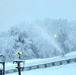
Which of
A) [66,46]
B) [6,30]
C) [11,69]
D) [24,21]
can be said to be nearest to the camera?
[11,69]

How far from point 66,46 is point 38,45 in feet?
13.8

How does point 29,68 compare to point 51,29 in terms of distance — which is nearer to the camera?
point 29,68

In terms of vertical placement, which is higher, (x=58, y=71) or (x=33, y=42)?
(x=33, y=42)

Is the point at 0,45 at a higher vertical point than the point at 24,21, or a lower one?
lower

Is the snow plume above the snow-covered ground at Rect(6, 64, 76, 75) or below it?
above

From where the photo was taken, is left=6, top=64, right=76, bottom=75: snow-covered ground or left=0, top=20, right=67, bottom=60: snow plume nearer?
left=6, top=64, right=76, bottom=75: snow-covered ground

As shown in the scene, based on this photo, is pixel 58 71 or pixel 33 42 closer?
pixel 58 71

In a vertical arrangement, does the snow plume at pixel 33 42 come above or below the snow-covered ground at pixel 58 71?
above

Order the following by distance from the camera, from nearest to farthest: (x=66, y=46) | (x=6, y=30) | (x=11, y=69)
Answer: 1. (x=11, y=69)
2. (x=66, y=46)
3. (x=6, y=30)

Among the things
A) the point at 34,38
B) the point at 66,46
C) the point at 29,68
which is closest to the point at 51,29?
the point at 34,38

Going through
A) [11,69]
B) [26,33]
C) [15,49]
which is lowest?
[11,69]

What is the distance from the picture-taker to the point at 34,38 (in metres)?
43.7

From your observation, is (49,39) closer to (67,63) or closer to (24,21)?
(24,21)

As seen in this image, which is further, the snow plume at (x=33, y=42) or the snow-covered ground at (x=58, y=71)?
the snow plume at (x=33, y=42)
